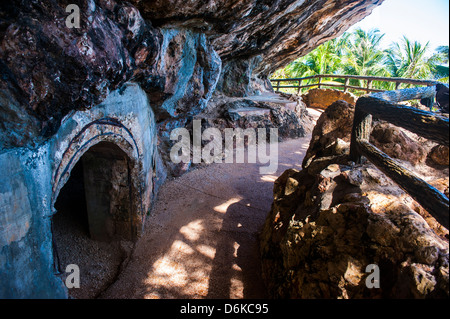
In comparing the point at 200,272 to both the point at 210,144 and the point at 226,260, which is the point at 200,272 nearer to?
the point at 226,260

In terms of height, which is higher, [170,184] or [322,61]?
[322,61]

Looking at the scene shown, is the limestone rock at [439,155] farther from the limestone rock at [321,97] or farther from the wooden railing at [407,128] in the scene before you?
the limestone rock at [321,97]

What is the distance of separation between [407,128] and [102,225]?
11.5ft

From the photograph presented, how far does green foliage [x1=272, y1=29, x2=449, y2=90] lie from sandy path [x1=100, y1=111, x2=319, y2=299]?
559 inches

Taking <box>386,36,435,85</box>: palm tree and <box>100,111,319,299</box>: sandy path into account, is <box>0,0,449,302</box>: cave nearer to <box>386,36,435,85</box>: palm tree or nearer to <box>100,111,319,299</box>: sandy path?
<box>100,111,319,299</box>: sandy path

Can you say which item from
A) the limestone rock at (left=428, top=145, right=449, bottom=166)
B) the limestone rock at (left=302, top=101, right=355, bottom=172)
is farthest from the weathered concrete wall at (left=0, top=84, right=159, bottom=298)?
the limestone rock at (left=428, top=145, right=449, bottom=166)

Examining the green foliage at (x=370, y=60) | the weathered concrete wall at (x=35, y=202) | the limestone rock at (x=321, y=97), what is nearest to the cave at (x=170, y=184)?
the weathered concrete wall at (x=35, y=202)

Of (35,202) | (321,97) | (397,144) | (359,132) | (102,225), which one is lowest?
(102,225)

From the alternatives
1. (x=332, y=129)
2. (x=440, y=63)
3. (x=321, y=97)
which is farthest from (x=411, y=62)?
(x=332, y=129)

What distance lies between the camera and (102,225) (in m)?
3.47

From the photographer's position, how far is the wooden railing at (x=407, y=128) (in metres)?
1.48

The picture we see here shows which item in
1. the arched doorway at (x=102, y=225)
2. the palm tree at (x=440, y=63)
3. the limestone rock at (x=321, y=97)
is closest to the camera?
the arched doorway at (x=102, y=225)

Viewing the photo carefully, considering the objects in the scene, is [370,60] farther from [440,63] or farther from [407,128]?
[407,128]

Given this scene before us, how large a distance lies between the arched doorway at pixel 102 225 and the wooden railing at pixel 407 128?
2585 mm
